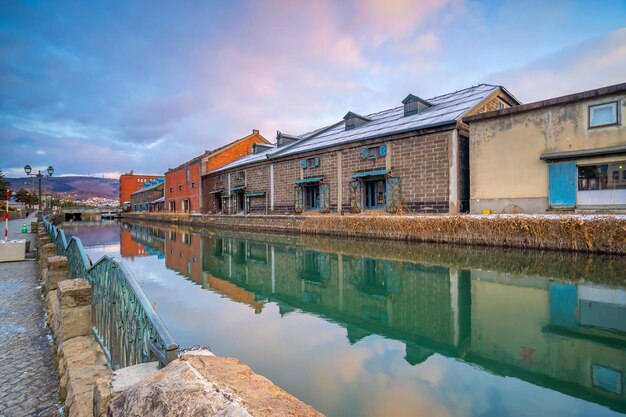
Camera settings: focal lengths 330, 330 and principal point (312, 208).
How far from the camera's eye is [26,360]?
10.6 feet

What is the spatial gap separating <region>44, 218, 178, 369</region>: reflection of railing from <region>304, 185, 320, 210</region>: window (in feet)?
53.7

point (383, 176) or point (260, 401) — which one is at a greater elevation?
point (383, 176)

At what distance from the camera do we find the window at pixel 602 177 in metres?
9.89

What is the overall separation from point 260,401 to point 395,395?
6.60 feet

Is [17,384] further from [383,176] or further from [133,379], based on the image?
[383,176]

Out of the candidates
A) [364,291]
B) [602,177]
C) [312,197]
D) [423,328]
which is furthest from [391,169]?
[423,328]

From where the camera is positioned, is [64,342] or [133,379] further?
[64,342]

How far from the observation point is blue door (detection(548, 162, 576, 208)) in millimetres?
10606

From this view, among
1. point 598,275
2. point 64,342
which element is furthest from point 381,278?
point 64,342

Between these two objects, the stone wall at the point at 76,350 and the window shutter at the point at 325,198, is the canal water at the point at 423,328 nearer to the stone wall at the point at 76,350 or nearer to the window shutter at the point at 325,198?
the stone wall at the point at 76,350

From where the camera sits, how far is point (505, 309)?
16.2 feet

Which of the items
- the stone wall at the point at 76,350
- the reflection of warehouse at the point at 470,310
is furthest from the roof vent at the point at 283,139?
the stone wall at the point at 76,350

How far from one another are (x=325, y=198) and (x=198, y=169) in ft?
62.0

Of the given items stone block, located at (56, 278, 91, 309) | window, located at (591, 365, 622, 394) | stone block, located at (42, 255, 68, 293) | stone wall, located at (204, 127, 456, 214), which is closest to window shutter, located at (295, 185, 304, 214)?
stone wall, located at (204, 127, 456, 214)
